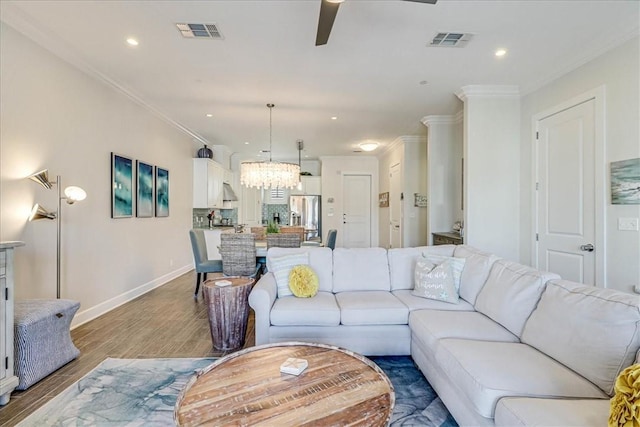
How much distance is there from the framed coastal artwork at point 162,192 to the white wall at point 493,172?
15.1ft

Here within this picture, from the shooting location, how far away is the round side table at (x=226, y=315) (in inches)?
115

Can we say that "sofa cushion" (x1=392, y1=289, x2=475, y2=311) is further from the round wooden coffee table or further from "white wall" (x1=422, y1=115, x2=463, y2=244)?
"white wall" (x1=422, y1=115, x2=463, y2=244)

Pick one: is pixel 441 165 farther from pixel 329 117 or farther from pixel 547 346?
pixel 547 346

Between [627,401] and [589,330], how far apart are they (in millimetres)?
600

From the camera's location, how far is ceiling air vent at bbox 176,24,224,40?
2790mm

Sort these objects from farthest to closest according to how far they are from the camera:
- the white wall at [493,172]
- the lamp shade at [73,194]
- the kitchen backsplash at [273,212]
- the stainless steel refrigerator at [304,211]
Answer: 1. the kitchen backsplash at [273,212]
2. the stainless steel refrigerator at [304,211]
3. the white wall at [493,172]
4. the lamp shade at [73,194]

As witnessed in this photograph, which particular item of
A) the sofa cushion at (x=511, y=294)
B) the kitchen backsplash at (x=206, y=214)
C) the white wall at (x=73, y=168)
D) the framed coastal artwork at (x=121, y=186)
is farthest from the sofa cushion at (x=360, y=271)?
the kitchen backsplash at (x=206, y=214)

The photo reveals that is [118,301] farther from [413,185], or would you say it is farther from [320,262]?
[413,185]

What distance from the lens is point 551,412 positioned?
1.25 m

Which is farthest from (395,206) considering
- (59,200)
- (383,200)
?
(59,200)

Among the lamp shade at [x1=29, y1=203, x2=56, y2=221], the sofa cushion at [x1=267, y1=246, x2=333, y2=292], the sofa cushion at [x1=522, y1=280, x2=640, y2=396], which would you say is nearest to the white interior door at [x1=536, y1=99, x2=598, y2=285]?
the sofa cushion at [x1=522, y1=280, x2=640, y2=396]

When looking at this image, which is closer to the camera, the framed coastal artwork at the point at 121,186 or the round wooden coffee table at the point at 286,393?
the round wooden coffee table at the point at 286,393

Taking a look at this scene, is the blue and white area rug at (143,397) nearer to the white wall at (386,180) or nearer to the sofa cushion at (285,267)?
the sofa cushion at (285,267)

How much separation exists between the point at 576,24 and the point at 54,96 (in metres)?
4.78
